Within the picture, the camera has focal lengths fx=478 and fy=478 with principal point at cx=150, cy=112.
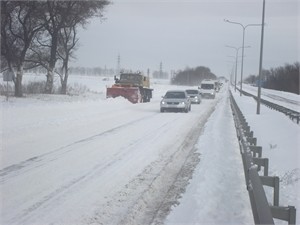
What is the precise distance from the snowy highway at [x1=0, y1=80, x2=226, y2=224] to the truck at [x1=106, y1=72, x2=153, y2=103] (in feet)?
66.1

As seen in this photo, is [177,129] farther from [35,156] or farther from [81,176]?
[81,176]

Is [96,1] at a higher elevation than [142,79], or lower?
higher

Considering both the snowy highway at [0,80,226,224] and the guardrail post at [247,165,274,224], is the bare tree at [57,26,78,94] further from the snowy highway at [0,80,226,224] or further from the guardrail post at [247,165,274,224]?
the guardrail post at [247,165,274,224]

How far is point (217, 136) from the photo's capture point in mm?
17906

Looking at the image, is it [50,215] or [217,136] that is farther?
[217,136]

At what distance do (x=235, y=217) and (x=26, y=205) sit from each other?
334cm

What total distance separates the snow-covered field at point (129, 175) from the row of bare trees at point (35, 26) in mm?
20685

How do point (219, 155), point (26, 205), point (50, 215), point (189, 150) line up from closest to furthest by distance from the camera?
point (50, 215), point (26, 205), point (219, 155), point (189, 150)

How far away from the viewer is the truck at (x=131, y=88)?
40875 millimetres

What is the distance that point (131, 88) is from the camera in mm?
41062

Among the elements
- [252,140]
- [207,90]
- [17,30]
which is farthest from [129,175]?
[207,90]

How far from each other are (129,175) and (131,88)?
3089 centimetres

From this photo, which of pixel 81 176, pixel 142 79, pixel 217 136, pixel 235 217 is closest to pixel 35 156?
pixel 81 176

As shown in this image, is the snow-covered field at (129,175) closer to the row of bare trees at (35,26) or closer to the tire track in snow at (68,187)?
the tire track in snow at (68,187)
